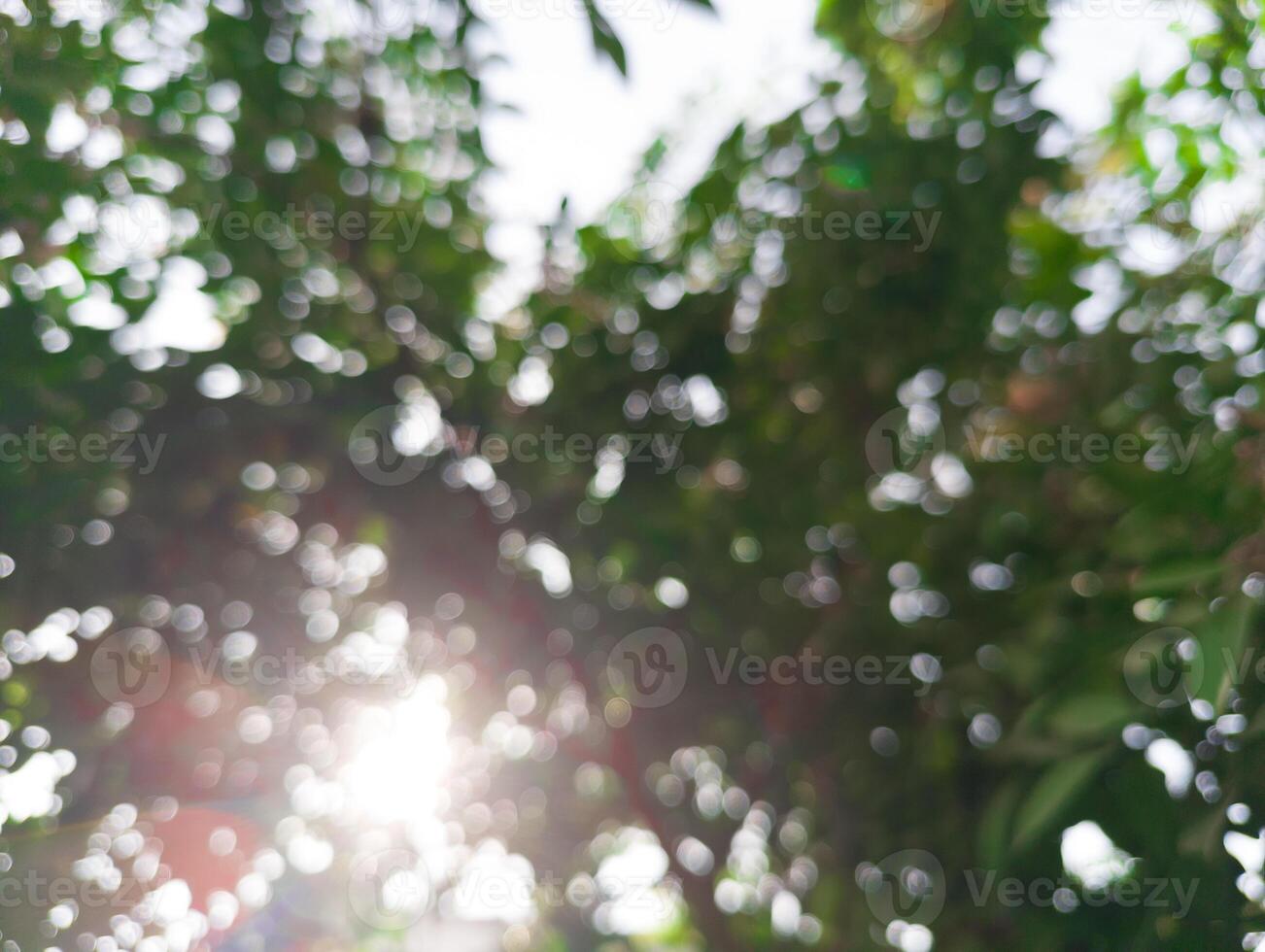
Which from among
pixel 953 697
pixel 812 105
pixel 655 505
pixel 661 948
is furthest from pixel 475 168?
pixel 661 948

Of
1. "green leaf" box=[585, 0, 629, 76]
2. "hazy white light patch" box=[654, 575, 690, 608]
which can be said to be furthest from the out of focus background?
"green leaf" box=[585, 0, 629, 76]

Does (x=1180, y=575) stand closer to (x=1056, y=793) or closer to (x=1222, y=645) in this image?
(x=1222, y=645)

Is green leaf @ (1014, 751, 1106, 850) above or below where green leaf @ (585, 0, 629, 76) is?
below

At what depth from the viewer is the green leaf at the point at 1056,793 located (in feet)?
3.01

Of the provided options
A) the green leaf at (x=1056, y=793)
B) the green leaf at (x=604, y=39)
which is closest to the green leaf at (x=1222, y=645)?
the green leaf at (x=1056, y=793)

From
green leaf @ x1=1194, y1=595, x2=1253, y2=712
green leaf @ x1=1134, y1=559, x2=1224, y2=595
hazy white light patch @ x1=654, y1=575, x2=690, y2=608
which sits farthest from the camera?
hazy white light patch @ x1=654, y1=575, x2=690, y2=608

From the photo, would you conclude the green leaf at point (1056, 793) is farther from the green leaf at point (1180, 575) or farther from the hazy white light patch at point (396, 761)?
the hazy white light patch at point (396, 761)

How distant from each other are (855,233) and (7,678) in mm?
1439

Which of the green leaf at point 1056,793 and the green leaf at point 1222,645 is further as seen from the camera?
the green leaf at point 1056,793

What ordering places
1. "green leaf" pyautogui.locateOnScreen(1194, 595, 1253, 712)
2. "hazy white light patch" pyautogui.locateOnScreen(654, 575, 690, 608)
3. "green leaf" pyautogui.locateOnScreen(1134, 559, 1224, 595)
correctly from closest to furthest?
"green leaf" pyautogui.locateOnScreen(1194, 595, 1253, 712)
"green leaf" pyautogui.locateOnScreen(1134, 559, 1224, 595)
"hazy white light patch" pyautogui.locateOnScreen(654, 575, 690, 608)

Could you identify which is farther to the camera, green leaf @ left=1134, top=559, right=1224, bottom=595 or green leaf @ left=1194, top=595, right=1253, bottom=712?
green leaf @ left=1134, top=559, right=1224, bottom=595

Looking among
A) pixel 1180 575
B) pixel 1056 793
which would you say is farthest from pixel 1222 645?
pixel 1056 793

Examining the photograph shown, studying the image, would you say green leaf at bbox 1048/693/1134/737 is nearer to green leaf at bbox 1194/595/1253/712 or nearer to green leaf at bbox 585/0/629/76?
green leaf at bbox 1194/595/1253/712

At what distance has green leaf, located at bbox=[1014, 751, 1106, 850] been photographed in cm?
92
